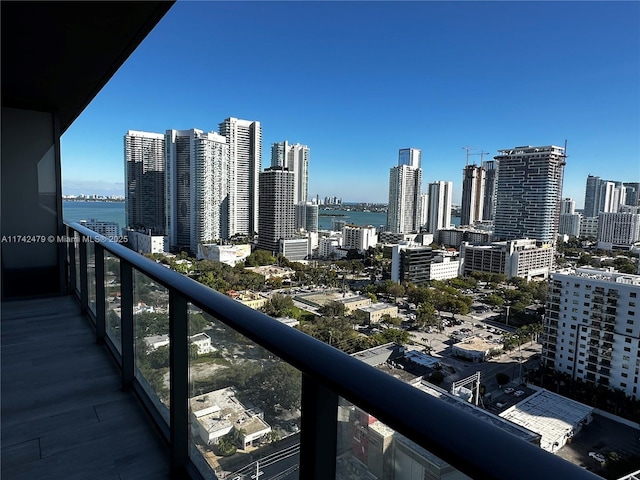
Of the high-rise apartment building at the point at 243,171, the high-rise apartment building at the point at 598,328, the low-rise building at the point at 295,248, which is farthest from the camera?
the high-rise apartment building at the point at 243,171

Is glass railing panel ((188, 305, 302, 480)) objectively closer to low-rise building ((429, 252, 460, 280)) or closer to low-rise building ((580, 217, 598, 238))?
low-rise building ((429, 252, 460, 280))

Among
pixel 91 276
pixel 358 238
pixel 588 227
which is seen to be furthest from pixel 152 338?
pixel 588 227

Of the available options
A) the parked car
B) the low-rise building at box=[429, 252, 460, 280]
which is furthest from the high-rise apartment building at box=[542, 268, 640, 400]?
the low-rise building at box=[429, 252, 460, 280]

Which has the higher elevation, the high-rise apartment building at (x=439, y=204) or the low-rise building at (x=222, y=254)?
the high-rise apartment building at (x=439, y=204)

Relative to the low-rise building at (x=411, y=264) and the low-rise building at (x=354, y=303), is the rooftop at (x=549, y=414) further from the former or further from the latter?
the low-rise building at (x=411, y=264)

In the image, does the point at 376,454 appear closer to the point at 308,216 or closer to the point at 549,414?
the point at 549,414

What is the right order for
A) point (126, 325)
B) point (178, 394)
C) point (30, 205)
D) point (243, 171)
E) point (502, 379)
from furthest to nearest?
point (243, 171), point (502, 379), point (30, 205), point (126, 325), point (178, 394)

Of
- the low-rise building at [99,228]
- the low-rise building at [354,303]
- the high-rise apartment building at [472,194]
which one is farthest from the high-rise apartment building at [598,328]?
the high-rise apartment building at [472,194]
